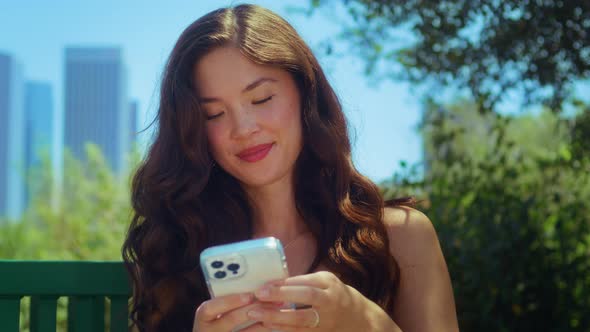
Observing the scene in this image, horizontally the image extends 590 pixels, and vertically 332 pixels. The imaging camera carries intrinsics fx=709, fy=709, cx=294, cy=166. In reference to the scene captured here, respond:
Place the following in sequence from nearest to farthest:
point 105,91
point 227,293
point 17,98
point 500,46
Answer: point 227,293 → point 500,46 → point 17,98 → point 105,91

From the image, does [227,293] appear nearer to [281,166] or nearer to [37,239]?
[281,166]

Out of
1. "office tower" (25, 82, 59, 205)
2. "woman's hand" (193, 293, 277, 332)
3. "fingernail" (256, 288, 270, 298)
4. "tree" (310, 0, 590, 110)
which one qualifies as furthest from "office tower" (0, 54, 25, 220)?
"fingernail" (256, 288, 270, 298)

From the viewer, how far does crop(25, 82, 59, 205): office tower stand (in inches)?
504

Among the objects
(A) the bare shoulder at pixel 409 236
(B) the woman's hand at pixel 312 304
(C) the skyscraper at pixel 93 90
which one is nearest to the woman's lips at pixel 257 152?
(A) the bare shoulder at pixel 409 236

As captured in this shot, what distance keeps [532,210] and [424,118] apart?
1.11m

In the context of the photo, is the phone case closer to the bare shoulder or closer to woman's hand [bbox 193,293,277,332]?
woman's hand [bbox 193,293,277,332]

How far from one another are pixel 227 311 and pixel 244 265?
0.12 metres

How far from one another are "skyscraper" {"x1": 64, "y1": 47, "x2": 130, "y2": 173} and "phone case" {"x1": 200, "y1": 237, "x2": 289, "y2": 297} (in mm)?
118308

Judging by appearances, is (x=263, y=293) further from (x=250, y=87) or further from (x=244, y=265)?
(x=250, y=87)

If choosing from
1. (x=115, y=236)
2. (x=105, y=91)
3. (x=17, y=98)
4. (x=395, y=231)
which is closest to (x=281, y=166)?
(x=395, y=231)

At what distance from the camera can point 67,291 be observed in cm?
237

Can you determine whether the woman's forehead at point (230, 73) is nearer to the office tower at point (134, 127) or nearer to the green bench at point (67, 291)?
the office tower at point (134, 127)

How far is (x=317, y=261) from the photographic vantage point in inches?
95.5

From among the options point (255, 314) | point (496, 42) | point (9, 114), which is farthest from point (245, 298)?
point (9, 114)
